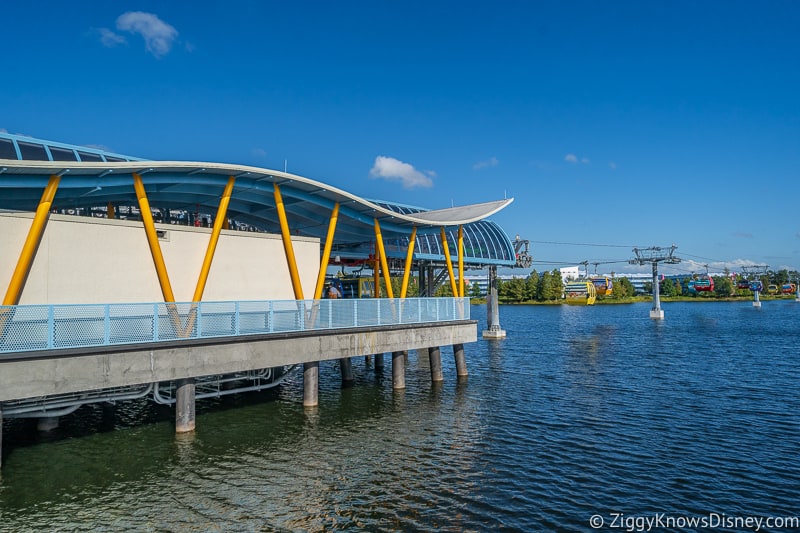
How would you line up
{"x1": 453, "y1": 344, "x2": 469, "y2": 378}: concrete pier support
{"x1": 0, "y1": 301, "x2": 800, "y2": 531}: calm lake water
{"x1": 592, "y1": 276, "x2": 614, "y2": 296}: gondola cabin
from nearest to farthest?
1. {"x1": 0, "y1": 301, "x2": 800, "y2": 531}: calm lake water
2. {"x1": 453, "y1": 344, "x2": 469, "y2": 378}: concrete pier support
3. {"x1": 592, "y1": 276, "x2": 614, "y2": 296}: gondola cabin

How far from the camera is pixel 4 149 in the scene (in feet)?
69.8

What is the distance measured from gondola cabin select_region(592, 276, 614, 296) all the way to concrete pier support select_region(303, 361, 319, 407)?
163 metres

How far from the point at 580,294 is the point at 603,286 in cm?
1797

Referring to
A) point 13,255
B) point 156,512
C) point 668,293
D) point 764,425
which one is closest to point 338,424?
point 156,512

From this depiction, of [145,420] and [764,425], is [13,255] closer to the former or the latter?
[145,420]

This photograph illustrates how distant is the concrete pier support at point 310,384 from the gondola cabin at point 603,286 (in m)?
163

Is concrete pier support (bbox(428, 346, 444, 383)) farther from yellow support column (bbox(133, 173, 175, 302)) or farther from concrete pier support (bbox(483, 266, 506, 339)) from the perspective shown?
concrete pier support (bbox(483, 266, 506, 339))

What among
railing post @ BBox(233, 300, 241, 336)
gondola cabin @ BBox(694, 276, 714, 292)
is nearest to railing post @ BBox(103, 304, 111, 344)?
railing post @ BBox(233, 300, 241, 336)

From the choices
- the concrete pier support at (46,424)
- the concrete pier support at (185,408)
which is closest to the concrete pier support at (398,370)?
the concrete pier support at (185,408)

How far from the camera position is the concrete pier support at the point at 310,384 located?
22.8 m

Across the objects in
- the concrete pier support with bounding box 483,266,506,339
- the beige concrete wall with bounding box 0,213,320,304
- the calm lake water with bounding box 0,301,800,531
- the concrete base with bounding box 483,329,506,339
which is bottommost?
the calm lake water with bounding box 0,301,800,531

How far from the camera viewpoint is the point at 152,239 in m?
18.7

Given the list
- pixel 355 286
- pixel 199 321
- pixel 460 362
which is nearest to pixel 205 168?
pixel 199 321

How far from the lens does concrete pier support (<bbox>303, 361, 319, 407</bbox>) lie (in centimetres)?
2283
